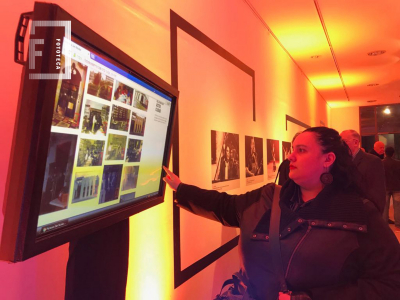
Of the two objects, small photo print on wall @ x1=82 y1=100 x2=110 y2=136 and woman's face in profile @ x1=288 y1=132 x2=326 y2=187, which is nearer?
small photo print on wall @ x1=82 y1=100 x2=110 y2=136

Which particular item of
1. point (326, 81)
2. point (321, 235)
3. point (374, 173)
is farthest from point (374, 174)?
point (326, 81)

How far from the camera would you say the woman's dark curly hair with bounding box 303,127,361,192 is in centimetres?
154

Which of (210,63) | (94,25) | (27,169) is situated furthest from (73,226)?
(210,63)

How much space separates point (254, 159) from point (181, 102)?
1641mm

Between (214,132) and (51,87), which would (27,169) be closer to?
(51,87)

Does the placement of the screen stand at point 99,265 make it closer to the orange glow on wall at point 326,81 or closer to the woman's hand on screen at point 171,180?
the woman's hand on screen at point 171,180

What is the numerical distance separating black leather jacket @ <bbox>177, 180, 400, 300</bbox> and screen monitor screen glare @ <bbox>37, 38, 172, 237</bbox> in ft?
2.14

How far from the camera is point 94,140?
3.24ft

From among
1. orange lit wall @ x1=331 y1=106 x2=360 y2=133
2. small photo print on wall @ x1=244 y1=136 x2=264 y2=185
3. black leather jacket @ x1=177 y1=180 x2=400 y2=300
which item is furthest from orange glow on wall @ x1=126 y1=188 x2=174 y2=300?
orange lit wall @ x1=331 y1=106 x2=360 y2=133

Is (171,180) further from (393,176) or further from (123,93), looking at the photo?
(393,176)

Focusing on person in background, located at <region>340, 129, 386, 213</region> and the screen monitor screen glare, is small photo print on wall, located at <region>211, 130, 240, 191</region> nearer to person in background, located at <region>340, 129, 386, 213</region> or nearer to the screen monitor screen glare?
person in background, located at <region>340, 129, 386, 213</region>

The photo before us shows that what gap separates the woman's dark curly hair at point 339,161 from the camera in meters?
1.54

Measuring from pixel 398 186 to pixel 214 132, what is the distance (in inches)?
220

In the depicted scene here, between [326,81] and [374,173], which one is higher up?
[326,81]
